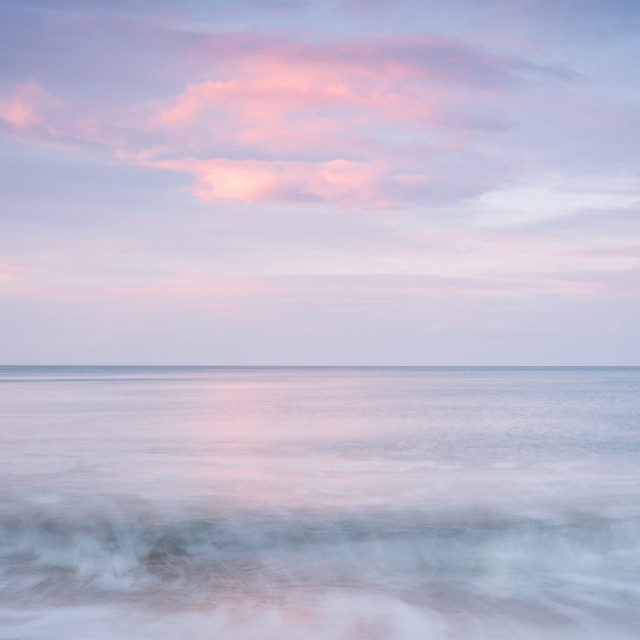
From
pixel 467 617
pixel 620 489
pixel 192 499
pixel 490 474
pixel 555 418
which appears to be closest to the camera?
pixel 467 617

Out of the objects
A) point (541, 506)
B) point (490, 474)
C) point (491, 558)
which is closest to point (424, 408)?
point (490, 474)

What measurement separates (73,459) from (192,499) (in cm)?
680

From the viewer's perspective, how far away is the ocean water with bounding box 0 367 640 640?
7551mm

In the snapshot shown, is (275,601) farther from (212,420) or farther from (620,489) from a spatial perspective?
(212,420)

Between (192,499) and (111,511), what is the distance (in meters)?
1.62

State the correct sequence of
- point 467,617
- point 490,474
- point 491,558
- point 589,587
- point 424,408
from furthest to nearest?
point 424,408 → point 490,474 → point 491,558 → point 589,587 → point 467,617

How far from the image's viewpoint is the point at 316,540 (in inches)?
434

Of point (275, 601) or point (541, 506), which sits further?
point (541, 506)

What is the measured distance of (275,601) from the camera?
8.14 m

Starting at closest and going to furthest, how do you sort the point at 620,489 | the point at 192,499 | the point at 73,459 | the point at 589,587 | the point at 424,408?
the point at 589,587 < the point at 192,499 < the point at 620,489 < the point at 73,459 < the point at 424,408

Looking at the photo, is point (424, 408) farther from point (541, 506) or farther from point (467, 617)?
point (467, 617)

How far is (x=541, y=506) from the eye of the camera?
13.5 m

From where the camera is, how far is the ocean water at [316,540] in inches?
297

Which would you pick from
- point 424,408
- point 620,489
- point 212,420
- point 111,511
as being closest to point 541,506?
point 620,489
